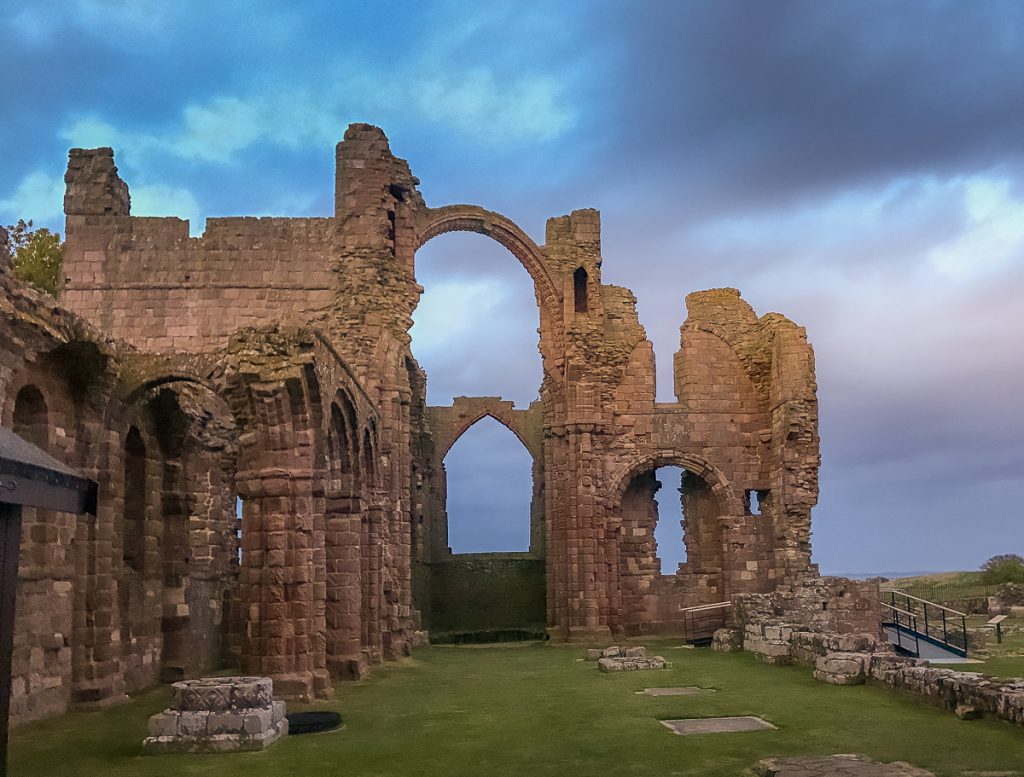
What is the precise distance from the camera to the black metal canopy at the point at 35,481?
4375 millimetres

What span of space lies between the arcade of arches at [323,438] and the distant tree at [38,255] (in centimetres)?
311

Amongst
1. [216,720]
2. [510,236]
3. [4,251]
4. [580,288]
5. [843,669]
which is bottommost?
[843,669]

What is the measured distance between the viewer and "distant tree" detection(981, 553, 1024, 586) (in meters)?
29.7

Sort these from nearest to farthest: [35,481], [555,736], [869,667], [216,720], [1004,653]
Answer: [35,481]
[216,720]
[555,736]
[869,667]
[1004,653]

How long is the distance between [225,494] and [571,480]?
901 cm

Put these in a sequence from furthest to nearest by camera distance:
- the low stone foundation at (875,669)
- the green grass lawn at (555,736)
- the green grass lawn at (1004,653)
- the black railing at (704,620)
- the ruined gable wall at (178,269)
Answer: the black railing at (704,620)
the ruined gable wall at (178,269)
the green grass lawn at (1004,653)
the low stone foundation at (875,669)
the green grass lawn at (555,736)

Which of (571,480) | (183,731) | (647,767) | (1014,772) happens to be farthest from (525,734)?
(571,480)

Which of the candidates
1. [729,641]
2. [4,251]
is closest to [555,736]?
[4,251]

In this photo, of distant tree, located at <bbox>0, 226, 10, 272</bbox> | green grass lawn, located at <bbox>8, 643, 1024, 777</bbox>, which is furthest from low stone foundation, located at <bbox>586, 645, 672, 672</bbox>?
distant tree, located at <bbox>0, 226, 10, 272</bbox>

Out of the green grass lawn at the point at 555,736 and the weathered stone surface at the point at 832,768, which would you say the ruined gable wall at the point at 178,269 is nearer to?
the green grass lawn at the point at 555,736

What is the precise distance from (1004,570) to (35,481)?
105 ft

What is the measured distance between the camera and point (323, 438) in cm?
1249

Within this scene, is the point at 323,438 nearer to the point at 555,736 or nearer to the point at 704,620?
the point at 555,736

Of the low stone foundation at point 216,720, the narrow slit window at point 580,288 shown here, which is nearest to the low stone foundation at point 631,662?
the low stone foundation at point 216,720
